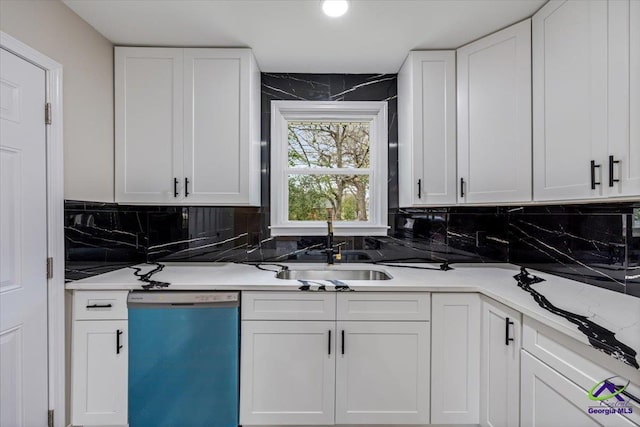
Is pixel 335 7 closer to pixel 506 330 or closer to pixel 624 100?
pixel 624 100

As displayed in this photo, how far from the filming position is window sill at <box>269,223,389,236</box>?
7.49ft

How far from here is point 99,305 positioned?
5.27 ft

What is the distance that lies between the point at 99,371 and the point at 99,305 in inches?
14.5

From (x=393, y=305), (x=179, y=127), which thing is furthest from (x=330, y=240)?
(x=179, y=127)

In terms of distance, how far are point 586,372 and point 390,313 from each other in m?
0.83

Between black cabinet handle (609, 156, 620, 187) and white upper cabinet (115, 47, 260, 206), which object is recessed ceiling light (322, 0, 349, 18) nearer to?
white upper cabinet (115, 47, 260, 206)

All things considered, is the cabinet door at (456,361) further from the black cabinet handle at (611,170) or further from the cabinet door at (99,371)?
the cabinet door at (99,371)

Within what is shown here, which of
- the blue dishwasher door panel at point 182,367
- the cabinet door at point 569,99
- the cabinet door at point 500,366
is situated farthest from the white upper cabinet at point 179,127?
the cabinet door at point 569,99

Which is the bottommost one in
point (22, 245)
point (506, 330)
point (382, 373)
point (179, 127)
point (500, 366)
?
point (382, 373)

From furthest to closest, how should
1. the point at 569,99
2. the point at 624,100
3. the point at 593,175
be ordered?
the point at 569,99 → the point at 593,175 → the point at 624,100

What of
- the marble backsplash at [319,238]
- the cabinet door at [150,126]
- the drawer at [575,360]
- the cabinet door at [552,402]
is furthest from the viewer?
the marble backsplash at [319,238]

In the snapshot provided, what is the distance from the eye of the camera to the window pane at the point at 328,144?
2.40 m

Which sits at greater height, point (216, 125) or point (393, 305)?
point (216, 125)

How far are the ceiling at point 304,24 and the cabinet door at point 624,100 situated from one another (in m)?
0.55
